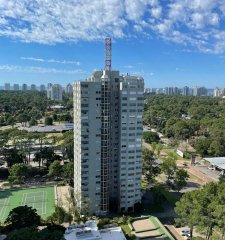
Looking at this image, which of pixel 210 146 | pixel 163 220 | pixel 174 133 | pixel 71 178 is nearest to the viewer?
pixel 163 220

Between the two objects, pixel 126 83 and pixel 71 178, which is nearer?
pixel 126 83

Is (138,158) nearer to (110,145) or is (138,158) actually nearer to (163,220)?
(110,145)

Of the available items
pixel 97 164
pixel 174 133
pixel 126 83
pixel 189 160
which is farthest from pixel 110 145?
pixel 174 133

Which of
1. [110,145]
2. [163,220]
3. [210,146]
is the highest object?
[110,145]

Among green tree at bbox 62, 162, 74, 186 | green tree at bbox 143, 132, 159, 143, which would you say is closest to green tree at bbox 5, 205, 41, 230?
green tree at bbox 62, 162, 74, 186

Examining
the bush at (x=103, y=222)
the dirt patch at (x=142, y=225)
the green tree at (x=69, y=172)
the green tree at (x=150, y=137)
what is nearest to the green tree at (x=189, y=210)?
the dirt patch at (x=142, y=225)

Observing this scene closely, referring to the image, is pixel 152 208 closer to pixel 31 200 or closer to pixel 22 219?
pixel 31 200
